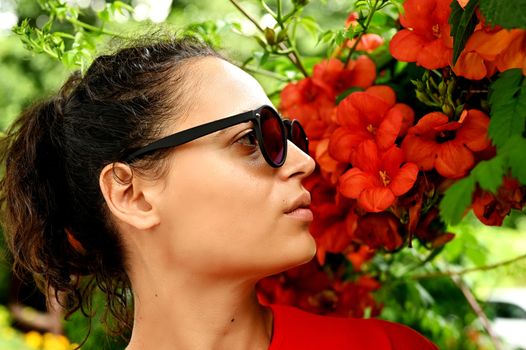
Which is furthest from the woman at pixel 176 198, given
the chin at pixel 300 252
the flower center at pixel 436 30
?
the flower center at pixel 436 30

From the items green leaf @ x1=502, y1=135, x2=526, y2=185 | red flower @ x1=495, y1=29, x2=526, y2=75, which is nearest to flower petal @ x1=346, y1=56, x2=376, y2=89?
red flower @ x1=495, y1=29, x2=526, y2=75

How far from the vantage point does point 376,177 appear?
3.49 feet

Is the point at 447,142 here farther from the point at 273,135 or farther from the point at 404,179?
the point at 273,135

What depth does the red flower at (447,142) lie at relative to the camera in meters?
0.96

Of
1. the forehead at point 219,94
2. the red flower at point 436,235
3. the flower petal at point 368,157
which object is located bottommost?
the red flower at point 436,235

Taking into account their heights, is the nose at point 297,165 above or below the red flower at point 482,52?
below

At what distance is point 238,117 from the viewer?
1.19m

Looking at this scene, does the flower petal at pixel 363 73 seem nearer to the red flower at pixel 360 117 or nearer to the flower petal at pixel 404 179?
the red flower at pixel 360 117

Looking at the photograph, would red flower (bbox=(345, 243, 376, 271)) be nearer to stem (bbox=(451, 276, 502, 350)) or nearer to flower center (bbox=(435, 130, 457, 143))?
stem (bbox=(451, 276, 502, 350))

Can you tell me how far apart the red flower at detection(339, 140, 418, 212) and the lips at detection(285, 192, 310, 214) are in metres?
0.11

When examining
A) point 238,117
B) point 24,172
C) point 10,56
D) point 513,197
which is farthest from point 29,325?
point 513,197

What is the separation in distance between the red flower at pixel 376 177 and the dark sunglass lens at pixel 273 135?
0.14 meters

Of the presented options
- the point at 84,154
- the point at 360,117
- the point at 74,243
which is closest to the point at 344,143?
the point at 360,117

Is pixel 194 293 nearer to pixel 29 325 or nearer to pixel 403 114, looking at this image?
pixel 403 114
